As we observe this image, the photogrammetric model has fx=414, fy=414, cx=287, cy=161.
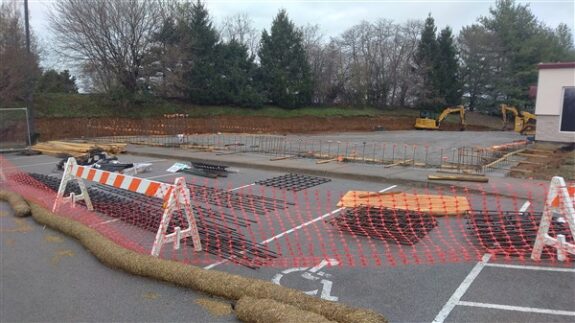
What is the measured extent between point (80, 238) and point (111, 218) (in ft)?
4.98

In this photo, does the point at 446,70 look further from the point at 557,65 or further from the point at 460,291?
the point at 460,291

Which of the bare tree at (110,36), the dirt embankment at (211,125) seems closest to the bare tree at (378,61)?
the dirt embankment at (211,125)

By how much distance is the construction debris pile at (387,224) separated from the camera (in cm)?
642

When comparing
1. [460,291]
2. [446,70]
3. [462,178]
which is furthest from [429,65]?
[460,291]

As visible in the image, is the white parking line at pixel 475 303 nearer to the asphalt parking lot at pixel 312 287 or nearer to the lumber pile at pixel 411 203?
the asphalt parking lot at pixel 312 287

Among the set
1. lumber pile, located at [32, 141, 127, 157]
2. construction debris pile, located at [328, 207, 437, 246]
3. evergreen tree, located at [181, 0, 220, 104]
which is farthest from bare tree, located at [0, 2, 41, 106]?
construction debris pile, located at [328, 207, 437, 246]

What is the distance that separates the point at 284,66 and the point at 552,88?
28669 millimetres

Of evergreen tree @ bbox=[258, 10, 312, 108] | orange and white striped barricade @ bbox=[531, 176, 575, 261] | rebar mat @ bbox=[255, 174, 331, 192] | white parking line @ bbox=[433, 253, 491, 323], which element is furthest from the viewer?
evergreen tree @ bbox=[258, 10, 312, 108]

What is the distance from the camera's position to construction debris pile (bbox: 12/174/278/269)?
570 cm

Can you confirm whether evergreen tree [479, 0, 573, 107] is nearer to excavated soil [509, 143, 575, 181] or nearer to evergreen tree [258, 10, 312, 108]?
evergreen tree [258, 10, 312, 108]

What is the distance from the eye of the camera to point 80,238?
618 cm

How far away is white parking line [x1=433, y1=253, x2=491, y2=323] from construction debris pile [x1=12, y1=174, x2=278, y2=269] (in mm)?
2282

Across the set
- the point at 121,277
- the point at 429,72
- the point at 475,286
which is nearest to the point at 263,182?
the point at 121,277

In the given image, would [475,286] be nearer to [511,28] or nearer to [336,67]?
[336,67]
